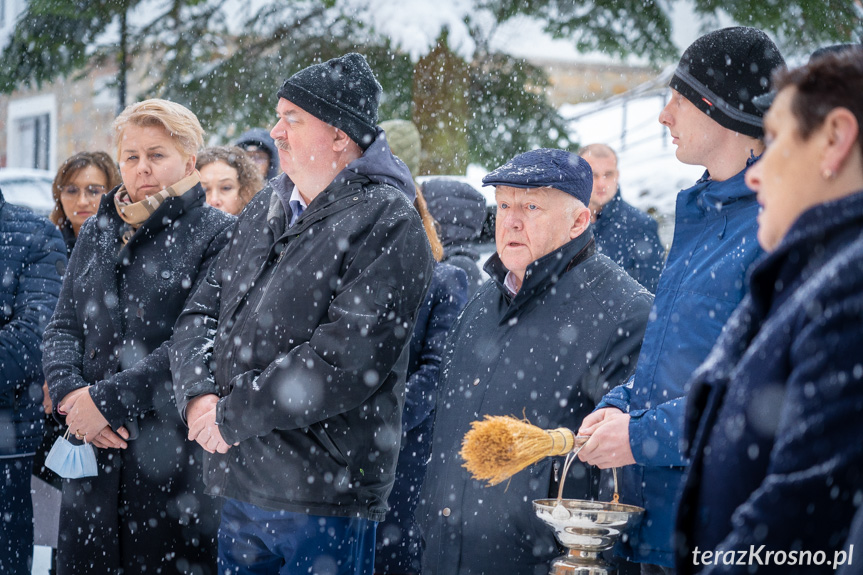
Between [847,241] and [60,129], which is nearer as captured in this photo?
[847,241]

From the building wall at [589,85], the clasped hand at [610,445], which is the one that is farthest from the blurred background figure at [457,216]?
the building wall at [589,85]

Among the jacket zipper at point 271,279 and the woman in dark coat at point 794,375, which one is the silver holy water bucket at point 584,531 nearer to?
the woman in dark coat at point 794,375

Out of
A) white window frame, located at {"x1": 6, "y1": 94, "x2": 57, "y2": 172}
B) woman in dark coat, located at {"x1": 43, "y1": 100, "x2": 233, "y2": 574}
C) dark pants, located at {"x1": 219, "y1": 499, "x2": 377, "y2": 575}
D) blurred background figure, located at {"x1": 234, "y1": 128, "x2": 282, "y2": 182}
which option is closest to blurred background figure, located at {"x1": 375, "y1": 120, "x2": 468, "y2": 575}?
woman in dark coat, located at {"x1": 43, "y1": 100, "x2": 233, "y2": 574}

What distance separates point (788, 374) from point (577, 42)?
8.87m

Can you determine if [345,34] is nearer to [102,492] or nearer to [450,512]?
[102,492]

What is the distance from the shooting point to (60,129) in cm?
1947

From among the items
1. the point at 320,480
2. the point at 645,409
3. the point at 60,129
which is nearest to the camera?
the point at 645,409

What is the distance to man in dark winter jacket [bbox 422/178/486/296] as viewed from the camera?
5355 millimetres

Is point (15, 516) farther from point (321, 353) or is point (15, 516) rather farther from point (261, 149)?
point (261, 149)

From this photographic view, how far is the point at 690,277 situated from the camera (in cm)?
266

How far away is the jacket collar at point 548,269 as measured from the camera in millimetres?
3246

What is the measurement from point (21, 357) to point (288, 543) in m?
2.06

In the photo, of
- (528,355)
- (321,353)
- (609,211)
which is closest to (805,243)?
(528,355)

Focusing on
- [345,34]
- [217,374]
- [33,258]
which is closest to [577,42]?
[345,34]
